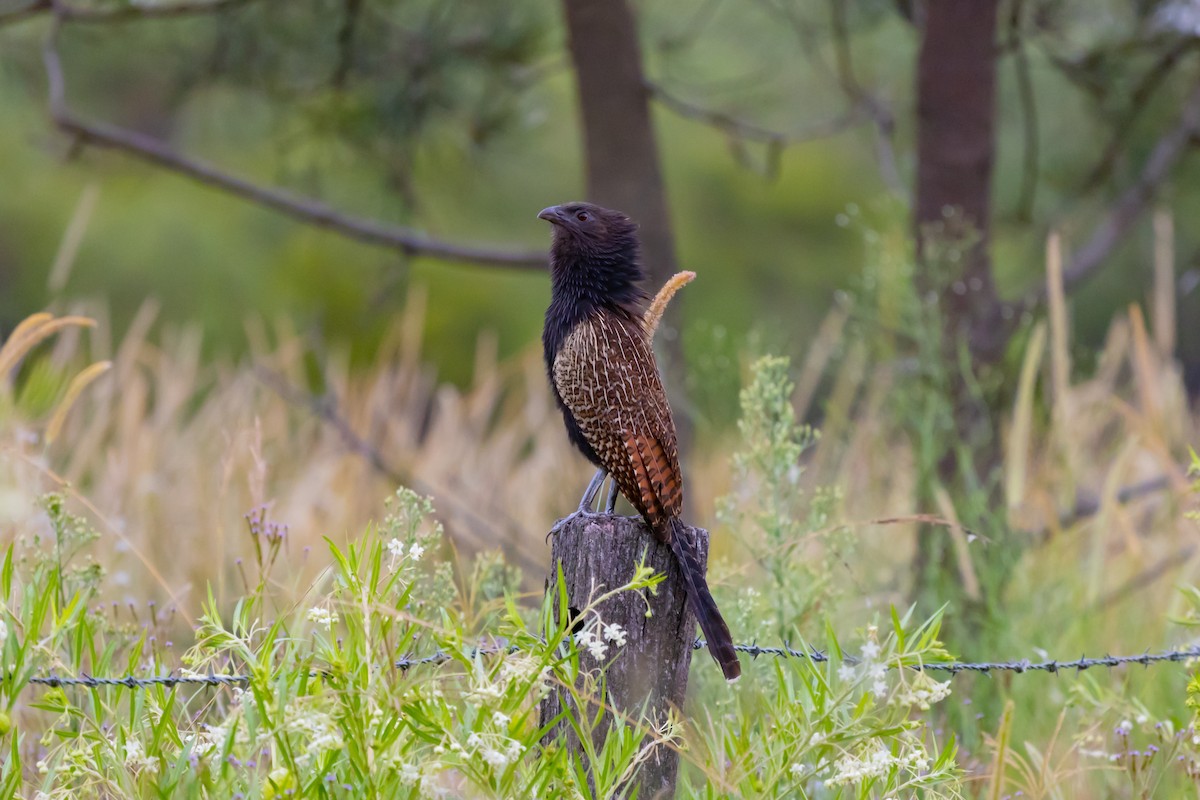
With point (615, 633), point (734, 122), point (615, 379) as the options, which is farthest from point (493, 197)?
point (615, 633)

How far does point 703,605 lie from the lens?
1.67 meters

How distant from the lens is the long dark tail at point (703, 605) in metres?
1.63

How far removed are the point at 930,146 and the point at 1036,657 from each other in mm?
1603

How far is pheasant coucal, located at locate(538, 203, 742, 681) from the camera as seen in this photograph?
179cm

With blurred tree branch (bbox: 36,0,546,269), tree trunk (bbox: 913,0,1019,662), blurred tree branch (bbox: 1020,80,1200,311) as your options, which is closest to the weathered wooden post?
tree trunk (bbox: 913,0,1019,662)

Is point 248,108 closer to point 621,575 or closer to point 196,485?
point 196,485

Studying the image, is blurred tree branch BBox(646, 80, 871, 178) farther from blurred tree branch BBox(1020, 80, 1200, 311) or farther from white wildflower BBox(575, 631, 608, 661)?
white wildflower BBox(575, 631, 608, 661)

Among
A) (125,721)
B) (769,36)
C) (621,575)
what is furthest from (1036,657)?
(769,36)

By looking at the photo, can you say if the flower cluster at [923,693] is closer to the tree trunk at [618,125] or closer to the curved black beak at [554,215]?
the curved black beak at [554,215]

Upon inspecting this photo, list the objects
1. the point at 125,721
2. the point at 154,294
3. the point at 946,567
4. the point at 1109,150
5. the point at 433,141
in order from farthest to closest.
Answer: the point at 154,294, the point at 433,141, the point at 1109,150, the point at 946,567, the point at 125,721

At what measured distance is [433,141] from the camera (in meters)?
4.57

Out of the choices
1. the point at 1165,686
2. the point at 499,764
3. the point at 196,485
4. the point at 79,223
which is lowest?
the point at 1165,686

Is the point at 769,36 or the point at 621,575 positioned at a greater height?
the point at 769,36

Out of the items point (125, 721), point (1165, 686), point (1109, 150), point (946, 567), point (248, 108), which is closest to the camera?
point (125, 721)
